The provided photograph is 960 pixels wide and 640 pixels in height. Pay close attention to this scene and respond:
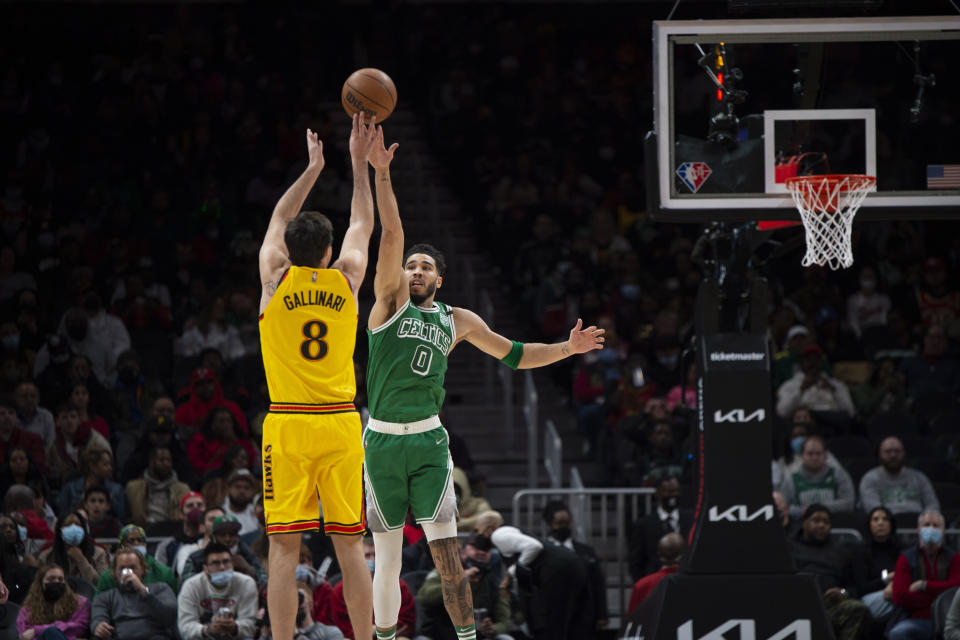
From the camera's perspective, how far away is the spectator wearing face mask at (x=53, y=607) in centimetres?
1003

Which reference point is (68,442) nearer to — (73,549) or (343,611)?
(73,549)

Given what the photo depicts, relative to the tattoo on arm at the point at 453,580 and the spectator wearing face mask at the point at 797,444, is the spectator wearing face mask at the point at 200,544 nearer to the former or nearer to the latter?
the tattoo on arm at the point at 453,580

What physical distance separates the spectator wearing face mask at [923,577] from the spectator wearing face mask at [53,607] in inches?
246

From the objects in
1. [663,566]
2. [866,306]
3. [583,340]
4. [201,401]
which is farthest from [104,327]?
[866,306]

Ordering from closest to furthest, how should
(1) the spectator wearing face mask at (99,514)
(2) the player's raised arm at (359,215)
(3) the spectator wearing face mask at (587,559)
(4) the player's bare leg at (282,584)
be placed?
(4) the player's bare leg at (282,584) → (2) the player's raised arm at (359,215) → (3) the spectator wearing face mask at (587,559) → (1) the spectator wearing face mask at (99,514)

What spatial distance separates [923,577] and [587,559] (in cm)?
272

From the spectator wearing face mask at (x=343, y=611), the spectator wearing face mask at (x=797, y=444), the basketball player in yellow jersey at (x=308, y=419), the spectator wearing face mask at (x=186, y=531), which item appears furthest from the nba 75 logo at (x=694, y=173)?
the spectator wearing face mask at (x=186, y=531)

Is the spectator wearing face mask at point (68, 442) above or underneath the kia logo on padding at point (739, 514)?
above

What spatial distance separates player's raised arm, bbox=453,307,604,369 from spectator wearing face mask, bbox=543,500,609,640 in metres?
3.47

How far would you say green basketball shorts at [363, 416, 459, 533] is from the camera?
7.36m

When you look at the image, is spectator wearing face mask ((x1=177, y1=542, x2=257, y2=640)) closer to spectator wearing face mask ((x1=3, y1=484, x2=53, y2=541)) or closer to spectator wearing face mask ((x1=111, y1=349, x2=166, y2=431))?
spectator wearing face mask ((x1=3, y1=484, x2=53, y2=541))

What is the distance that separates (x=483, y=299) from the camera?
1659cm

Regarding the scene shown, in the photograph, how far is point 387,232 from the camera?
7.07 metres

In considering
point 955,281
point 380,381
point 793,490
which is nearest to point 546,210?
point 955,281
